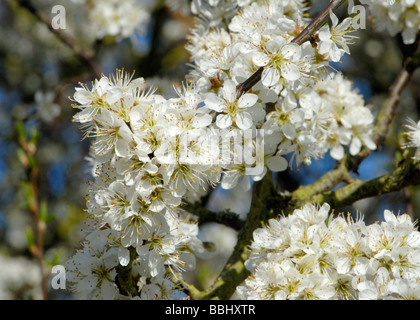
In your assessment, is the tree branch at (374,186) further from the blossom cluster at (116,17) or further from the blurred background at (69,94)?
the blossom cluster at (116,17)

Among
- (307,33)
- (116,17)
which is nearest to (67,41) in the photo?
(116,17)

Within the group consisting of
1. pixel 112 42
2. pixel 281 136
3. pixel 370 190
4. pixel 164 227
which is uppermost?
pixel 112 42

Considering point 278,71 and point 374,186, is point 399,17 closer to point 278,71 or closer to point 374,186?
point 374,186

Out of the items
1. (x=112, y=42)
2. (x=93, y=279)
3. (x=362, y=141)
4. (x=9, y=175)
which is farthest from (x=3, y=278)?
(x=362, y=141)

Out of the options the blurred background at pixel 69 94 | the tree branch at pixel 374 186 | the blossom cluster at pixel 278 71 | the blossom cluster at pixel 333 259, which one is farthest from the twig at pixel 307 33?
the blurred background at pixel 69 94

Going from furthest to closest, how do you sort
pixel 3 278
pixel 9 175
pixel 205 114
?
pixel 9 175
pixel 3 278
pixel 205 114
